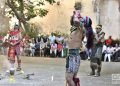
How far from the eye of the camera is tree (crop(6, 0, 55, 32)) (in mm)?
25359

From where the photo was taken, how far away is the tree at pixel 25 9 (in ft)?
83.2

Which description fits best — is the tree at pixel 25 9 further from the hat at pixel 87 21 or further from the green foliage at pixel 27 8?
the hat at pixel 87 21

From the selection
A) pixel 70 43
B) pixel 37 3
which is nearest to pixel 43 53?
pixel 37 3

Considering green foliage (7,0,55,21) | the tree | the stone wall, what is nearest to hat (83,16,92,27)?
the tree

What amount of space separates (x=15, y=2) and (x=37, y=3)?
8.91ft

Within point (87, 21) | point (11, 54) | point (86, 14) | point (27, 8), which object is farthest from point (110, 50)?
point (87, 21)

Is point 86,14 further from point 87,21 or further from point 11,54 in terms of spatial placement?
point 87,21

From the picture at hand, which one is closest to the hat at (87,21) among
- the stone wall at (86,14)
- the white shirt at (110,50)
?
the white shirt at (110,50)

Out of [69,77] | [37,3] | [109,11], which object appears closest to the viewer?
[69,77]

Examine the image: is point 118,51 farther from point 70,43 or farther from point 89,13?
point 70,43

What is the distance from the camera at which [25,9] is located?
26734mm

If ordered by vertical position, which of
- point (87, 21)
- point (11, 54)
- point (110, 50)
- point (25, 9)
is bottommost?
point (110, 50)

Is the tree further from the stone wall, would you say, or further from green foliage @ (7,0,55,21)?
the stone wall

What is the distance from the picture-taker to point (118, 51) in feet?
87.4
